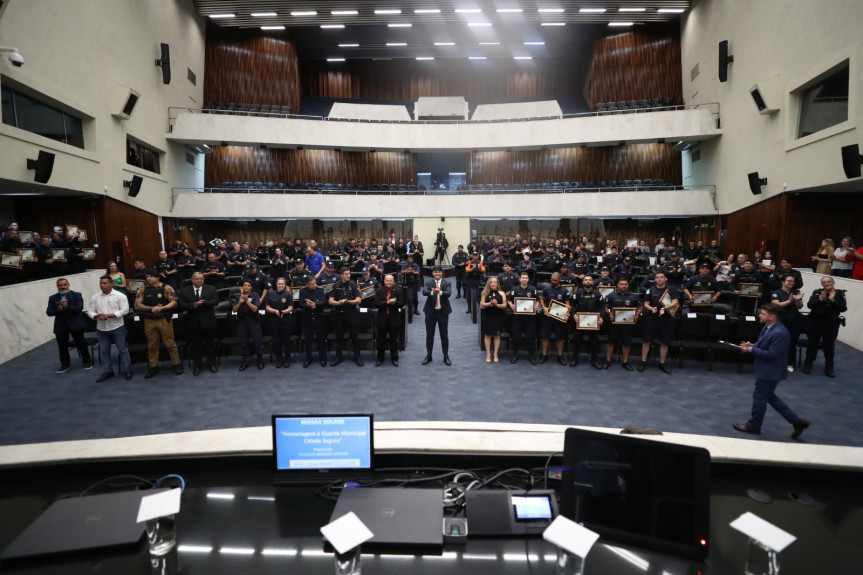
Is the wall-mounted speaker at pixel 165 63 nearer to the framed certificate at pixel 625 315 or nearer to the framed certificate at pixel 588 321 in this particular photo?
the framed certificate at pixel 588 321

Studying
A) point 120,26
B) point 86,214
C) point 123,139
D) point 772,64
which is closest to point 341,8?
point 120,26

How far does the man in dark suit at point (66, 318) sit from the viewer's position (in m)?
7.10

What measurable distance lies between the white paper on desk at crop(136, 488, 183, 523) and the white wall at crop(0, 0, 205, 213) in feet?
39.9

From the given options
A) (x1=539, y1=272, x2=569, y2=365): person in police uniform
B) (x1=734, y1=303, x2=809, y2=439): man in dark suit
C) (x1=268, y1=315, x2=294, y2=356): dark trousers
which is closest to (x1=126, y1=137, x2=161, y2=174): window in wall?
(x1=268, y1=315, x2=294, y2=356): dark trousers

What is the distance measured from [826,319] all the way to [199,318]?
34.5 feet

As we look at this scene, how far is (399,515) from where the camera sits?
181 cm

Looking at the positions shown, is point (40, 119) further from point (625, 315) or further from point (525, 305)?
point (625, 315)

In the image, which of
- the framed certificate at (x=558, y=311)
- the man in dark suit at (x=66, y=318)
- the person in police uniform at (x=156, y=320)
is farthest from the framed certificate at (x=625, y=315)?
the man in dark suit at (x=66, y=318)

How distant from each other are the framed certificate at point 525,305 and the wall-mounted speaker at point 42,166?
11.9 metres

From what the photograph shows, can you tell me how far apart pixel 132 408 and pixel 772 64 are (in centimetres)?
1891

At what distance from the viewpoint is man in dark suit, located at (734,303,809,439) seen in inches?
182

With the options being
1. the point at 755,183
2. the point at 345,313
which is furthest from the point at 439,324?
the point at 755,183

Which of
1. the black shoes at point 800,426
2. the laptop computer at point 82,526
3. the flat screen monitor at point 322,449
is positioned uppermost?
the flat screen monitor at point 322,449

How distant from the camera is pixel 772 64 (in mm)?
13242
